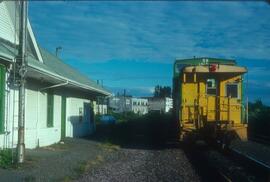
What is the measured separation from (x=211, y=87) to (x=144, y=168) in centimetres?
641

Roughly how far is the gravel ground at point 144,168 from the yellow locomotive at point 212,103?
134 centimetres

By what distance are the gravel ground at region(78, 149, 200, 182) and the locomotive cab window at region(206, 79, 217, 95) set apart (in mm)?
2618

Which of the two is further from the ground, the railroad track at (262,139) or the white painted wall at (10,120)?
the white painted wall at (10,120)

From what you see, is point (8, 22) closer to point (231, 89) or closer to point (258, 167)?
point (231, 89)

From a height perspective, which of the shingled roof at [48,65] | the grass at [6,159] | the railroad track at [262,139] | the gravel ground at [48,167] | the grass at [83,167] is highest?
the shingled roof at [48,65]

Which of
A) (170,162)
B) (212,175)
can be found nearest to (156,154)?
(170,162)

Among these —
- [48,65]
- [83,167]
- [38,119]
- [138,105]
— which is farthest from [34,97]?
[138,105]

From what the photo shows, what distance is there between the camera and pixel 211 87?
2012cm

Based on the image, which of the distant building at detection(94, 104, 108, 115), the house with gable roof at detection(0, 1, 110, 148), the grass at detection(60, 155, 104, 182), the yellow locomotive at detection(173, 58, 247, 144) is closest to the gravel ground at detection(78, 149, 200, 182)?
the grass at detection(60, 155, 104, 182)

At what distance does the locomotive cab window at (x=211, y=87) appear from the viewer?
791 inches

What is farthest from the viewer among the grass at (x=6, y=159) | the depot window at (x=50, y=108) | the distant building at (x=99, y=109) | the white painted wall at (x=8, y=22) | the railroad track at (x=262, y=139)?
the distant building at (x=99, y=109)

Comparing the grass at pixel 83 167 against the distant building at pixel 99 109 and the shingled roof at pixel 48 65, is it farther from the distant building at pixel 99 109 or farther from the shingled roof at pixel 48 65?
the distant building at pixel 99 109

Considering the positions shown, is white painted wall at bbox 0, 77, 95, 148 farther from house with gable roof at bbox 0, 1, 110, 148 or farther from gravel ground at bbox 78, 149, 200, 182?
gravel ground at bbox 78, 149, 200, 182

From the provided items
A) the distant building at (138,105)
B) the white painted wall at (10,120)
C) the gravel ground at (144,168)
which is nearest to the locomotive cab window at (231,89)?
the gravel ground at (144,168)
